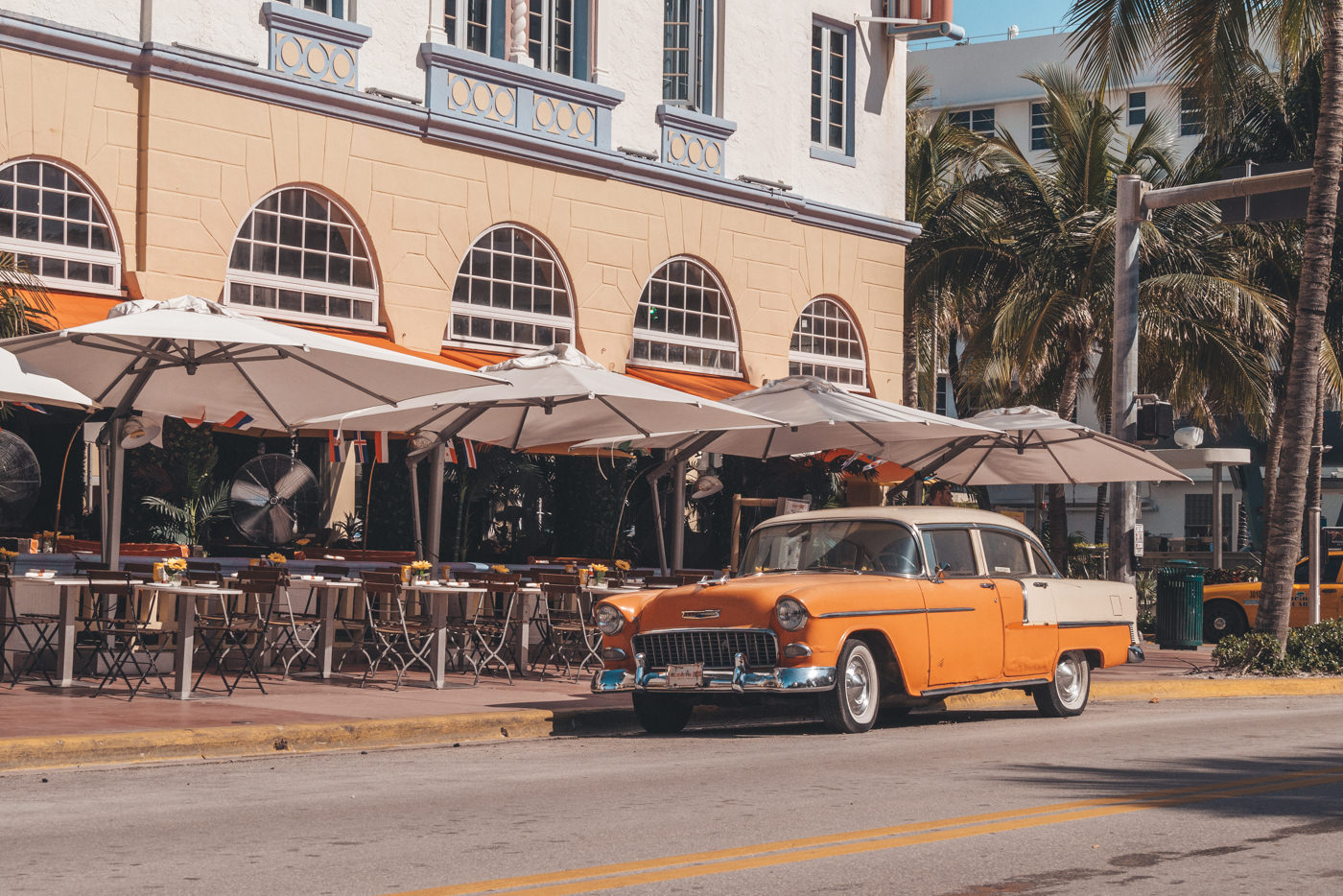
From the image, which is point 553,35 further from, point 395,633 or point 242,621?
point 242,621

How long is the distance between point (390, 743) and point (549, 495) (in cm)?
1218

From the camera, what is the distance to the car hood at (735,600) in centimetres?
1266

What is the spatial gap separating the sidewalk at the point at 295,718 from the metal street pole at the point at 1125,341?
17.4 feet

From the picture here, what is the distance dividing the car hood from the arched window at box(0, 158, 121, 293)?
8.97 meters

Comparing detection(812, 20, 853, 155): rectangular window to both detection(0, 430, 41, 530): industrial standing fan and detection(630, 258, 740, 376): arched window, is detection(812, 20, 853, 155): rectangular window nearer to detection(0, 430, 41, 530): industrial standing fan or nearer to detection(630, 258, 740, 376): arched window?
detection(630, 258, 740, 376): arched window

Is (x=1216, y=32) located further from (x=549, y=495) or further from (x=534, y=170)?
(x=549, y=495)

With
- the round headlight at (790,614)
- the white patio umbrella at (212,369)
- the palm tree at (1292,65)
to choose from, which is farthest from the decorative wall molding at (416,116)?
the round headlight at (790,614)

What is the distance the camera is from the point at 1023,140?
207 feet

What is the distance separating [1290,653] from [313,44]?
1374 centimetres

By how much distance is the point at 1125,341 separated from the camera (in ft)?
71.0

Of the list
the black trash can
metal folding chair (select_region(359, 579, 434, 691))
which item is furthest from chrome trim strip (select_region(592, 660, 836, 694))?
the black trash can

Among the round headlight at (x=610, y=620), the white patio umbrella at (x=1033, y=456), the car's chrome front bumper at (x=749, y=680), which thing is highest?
the white patio umbrella at (x=1033, y=456)

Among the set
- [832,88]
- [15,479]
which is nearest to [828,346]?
[832,88]

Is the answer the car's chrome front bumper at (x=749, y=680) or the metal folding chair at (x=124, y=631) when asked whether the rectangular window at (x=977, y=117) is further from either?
the car's chrome front bumper at (x=749, y=680)
